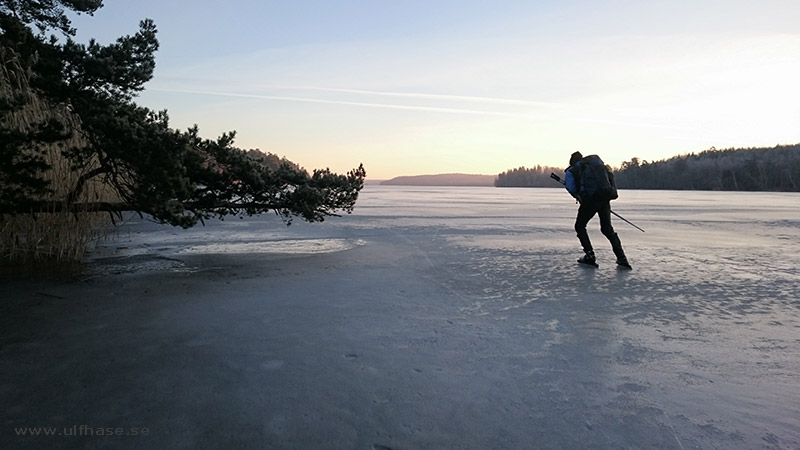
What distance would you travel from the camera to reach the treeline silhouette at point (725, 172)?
8581cm

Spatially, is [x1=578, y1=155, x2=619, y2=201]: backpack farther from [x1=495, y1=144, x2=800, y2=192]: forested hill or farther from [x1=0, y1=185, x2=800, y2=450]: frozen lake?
[x1=495, y1=144, x2=800, y2=192]: forested hill

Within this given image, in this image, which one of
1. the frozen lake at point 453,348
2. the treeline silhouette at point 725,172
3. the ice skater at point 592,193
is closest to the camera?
the frozen lake at point 453,348

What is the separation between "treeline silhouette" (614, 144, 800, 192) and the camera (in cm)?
8581

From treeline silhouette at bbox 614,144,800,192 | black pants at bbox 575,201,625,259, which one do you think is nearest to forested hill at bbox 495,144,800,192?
treeline silhouette at bbox 614,144,800,192

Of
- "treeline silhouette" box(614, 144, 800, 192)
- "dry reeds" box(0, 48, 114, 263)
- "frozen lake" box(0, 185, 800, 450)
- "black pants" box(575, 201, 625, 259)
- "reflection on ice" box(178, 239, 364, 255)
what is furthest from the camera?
"treeline silhouette" box(614, 144, 800, 192)

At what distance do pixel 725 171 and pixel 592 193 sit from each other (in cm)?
10577

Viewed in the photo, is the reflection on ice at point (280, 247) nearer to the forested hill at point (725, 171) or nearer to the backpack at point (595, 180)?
the backpack at point (595, 180)

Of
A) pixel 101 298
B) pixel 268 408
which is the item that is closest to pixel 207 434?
pixel 268 408

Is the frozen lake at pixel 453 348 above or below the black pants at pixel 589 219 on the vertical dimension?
below

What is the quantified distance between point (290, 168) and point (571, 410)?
20.3 ft

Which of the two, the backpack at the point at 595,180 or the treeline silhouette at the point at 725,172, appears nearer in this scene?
the backpack at the point at 595,180

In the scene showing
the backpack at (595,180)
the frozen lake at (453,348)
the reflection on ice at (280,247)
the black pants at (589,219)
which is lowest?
the frozen lake at (453,348)

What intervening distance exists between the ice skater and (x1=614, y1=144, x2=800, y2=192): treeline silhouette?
9976 cm

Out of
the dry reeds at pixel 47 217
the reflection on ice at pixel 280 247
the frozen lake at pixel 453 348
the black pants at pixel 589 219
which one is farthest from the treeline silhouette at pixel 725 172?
the dry reeds at pixel 47 217
